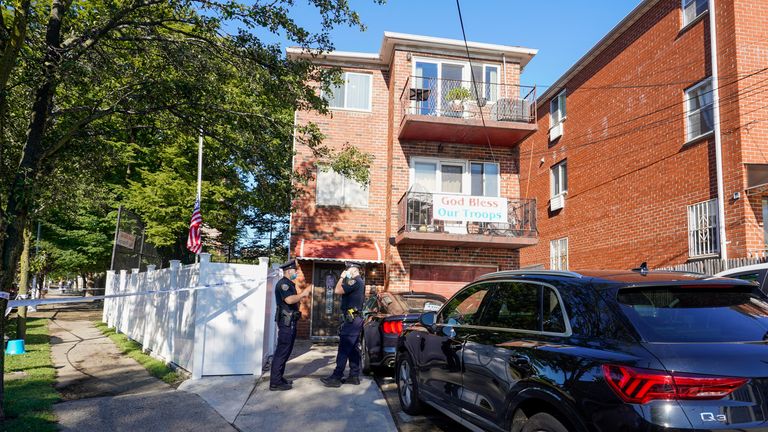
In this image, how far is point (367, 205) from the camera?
15203 millimetres

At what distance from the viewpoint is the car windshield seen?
28.5 ft

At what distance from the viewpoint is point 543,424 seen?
3.47 m

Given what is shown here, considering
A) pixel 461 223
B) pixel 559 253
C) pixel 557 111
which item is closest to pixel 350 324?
pixel 461 223

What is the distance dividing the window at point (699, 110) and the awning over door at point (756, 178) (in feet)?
5.16

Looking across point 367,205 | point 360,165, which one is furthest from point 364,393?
point 367,205

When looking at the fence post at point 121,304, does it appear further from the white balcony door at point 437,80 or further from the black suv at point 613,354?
the black suv at point 613,354

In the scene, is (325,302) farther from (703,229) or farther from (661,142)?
(661,142)

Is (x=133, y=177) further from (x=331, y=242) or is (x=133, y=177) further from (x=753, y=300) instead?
(x=753, y=300)

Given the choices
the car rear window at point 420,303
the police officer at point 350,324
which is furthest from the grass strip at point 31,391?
the car rear window at point 420,303

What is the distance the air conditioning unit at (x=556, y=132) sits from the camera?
65.0 ft

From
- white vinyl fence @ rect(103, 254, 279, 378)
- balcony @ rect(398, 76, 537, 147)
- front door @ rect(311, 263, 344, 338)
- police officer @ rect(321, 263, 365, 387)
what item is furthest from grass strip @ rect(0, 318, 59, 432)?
balcony @ rect(398, 76, 537, 147)

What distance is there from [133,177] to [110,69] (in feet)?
55.4

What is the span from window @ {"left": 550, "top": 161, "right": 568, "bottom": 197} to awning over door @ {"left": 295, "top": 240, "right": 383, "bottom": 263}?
28.1 feet

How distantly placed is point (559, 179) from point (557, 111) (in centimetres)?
274
